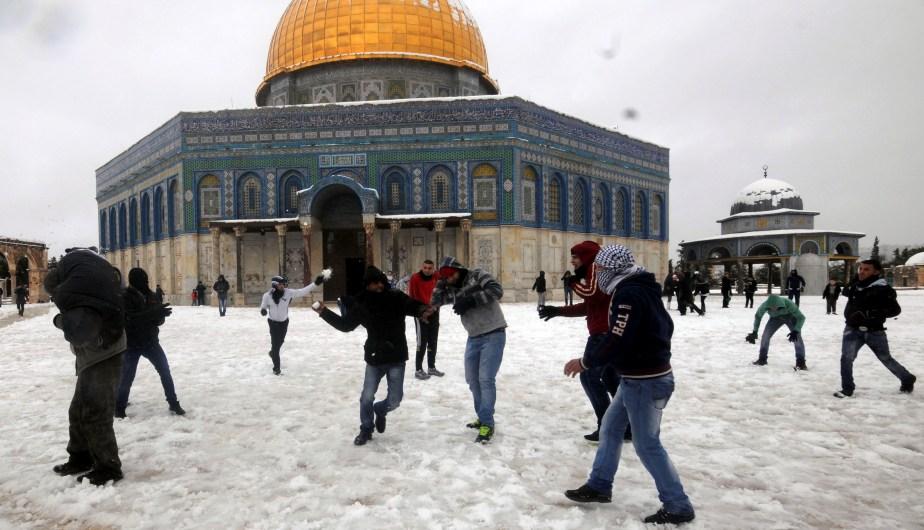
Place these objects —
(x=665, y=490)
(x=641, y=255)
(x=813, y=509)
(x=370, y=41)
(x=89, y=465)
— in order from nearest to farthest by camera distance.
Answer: (x=665, y=490), (x=813, y=509), (x=89, y=465), (x=370, y=41), (x=641, y=255)

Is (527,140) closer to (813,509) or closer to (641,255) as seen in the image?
(641,255)

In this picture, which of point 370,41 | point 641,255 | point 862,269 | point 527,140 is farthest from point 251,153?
point 862,269

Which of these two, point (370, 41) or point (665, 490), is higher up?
point (370, 41)

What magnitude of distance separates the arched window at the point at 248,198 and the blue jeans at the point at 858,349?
24.4 m

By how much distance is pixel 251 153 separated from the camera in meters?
26.2

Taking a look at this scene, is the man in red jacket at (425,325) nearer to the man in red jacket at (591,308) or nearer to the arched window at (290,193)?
the man in red jacket at (591,308)

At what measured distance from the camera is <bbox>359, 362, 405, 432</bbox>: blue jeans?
193 inches

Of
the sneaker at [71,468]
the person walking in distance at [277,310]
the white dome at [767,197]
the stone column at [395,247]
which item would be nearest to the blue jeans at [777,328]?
the person walking in distance at [277,310]

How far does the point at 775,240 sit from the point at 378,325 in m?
40.1

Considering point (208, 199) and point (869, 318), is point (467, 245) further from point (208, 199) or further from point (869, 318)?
point (869, 318)

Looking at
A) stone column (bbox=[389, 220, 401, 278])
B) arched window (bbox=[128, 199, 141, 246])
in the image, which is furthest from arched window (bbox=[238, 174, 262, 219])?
arched window (bbox=[128, 199, 141, 246])

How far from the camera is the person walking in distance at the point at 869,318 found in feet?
20.4

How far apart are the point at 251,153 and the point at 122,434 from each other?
22.9 m

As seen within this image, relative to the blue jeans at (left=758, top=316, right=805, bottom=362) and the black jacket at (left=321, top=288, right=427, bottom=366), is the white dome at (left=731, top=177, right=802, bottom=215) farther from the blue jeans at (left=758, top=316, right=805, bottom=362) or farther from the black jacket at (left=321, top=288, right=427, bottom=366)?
the black jacket at (left=321, top=288, right=427, bottom=366)
